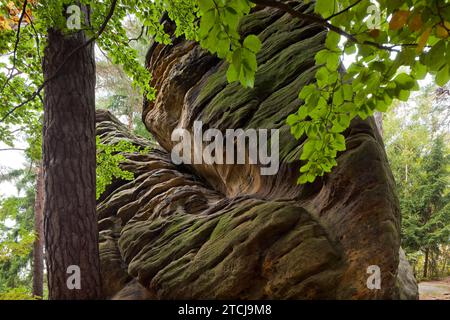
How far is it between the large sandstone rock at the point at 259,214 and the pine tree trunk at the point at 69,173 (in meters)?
1.01

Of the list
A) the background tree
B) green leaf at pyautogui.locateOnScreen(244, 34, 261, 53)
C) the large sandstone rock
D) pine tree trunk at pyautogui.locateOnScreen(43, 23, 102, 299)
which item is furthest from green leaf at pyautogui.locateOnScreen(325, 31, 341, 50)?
the background tree

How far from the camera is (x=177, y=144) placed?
715 cm

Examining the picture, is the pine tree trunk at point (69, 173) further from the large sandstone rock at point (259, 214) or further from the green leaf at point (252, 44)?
the green leaf at point (252, 44)

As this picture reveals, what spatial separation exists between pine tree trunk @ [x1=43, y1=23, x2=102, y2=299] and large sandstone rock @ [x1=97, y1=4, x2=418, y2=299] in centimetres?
101

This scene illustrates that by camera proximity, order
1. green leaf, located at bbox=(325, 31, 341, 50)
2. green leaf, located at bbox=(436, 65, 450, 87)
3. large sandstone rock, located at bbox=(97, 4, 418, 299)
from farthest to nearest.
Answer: large sandstone rock, located at bbox=(97, 4, 418, 299)
green leaf, located at bbox=(325, 31, 341, 50)
green leaf, located at bbox=(436, 65, 450, 87)

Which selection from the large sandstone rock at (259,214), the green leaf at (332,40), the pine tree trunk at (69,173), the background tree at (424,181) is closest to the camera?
the green leaf at (332,40)

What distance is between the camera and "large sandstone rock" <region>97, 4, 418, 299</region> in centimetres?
275

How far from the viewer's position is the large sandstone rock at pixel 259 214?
275 centimetres

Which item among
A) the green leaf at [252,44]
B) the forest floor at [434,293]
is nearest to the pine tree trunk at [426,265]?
the forest floor at [434,293]

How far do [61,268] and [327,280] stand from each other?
280 cm

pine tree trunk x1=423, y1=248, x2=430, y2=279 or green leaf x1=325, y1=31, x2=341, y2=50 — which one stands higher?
green leaf x1=325, y1=31, x2=341, y2=50

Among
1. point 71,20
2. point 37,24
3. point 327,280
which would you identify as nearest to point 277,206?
point 327,280

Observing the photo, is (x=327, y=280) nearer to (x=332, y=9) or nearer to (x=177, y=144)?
(x=332, y=9)

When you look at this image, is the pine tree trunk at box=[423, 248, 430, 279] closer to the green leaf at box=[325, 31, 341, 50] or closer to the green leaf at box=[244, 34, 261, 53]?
the green leaf at box=[325, 31, 341, 50]
